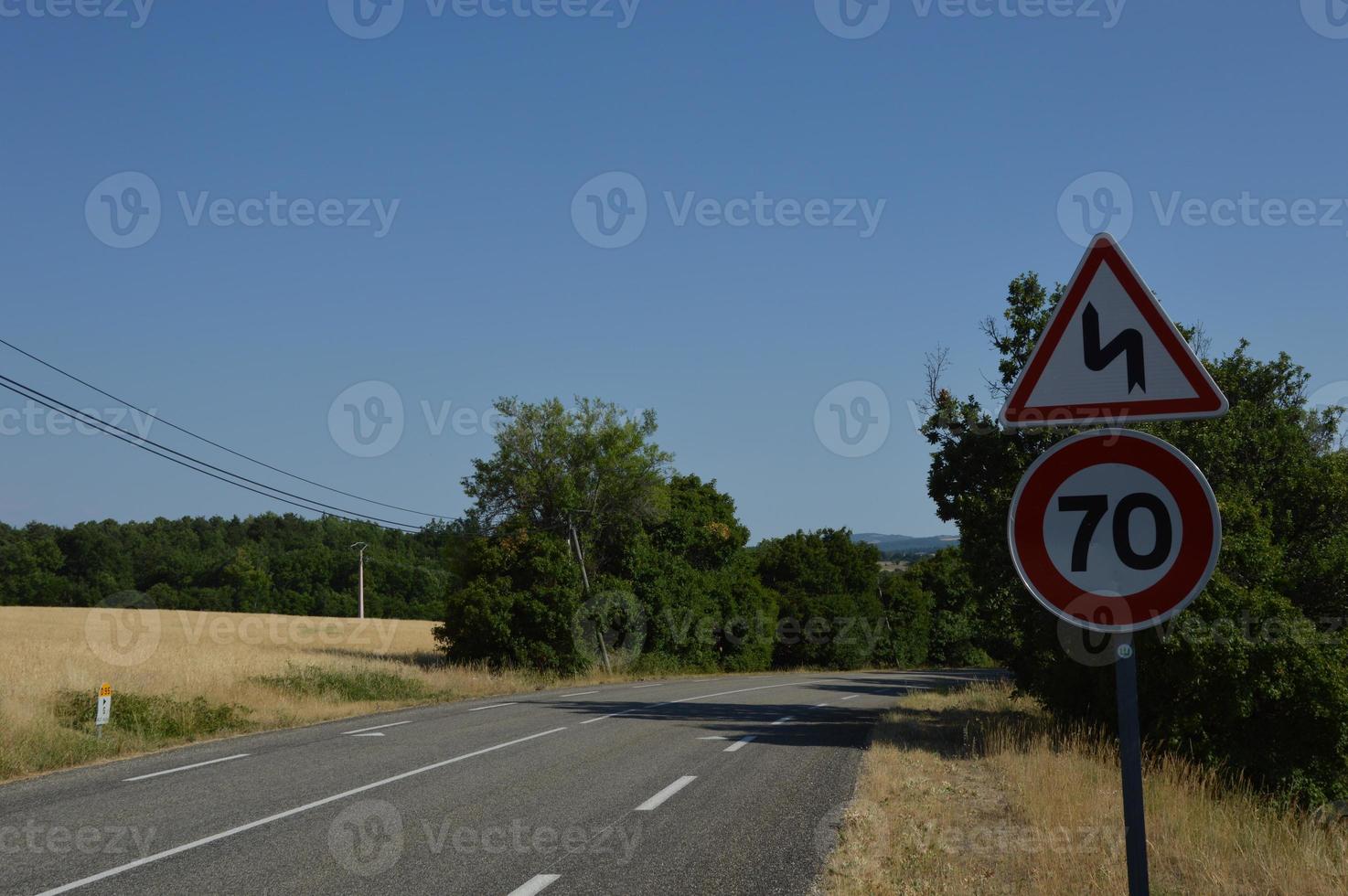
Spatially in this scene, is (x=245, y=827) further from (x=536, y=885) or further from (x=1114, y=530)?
(x=1114, y=530)

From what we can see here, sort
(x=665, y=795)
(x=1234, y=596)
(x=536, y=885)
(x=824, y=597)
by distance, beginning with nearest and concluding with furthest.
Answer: (x=536, y=885) < (x=665, y=795) < (x=1234, y=596) < (x=824, y=597)

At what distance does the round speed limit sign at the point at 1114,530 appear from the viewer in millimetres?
3529

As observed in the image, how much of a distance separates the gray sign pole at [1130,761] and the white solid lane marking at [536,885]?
4134 mm

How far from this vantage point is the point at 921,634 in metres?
71.2

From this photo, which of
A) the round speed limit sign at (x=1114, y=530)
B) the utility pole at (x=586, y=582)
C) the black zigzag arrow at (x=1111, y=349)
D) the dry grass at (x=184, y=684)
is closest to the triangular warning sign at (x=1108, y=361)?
the black zigzag arrow at (x=1111, y=349)

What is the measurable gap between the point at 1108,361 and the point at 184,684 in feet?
67.9

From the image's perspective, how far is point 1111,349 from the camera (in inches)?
156

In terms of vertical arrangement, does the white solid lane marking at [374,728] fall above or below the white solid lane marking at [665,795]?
below

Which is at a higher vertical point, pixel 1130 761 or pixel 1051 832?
pixel 1130 761

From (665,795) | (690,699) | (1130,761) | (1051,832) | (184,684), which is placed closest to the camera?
(1130,761)

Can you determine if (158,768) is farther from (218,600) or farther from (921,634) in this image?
(218,600)

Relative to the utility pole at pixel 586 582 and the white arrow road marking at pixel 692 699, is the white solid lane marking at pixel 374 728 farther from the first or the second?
the utility pole at pixel 586 582

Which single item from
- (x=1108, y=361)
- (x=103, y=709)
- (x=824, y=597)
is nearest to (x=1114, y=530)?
(x=1108, y=361)

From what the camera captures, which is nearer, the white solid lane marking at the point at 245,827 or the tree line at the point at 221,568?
the white solid lane marking at the point at 245,827
